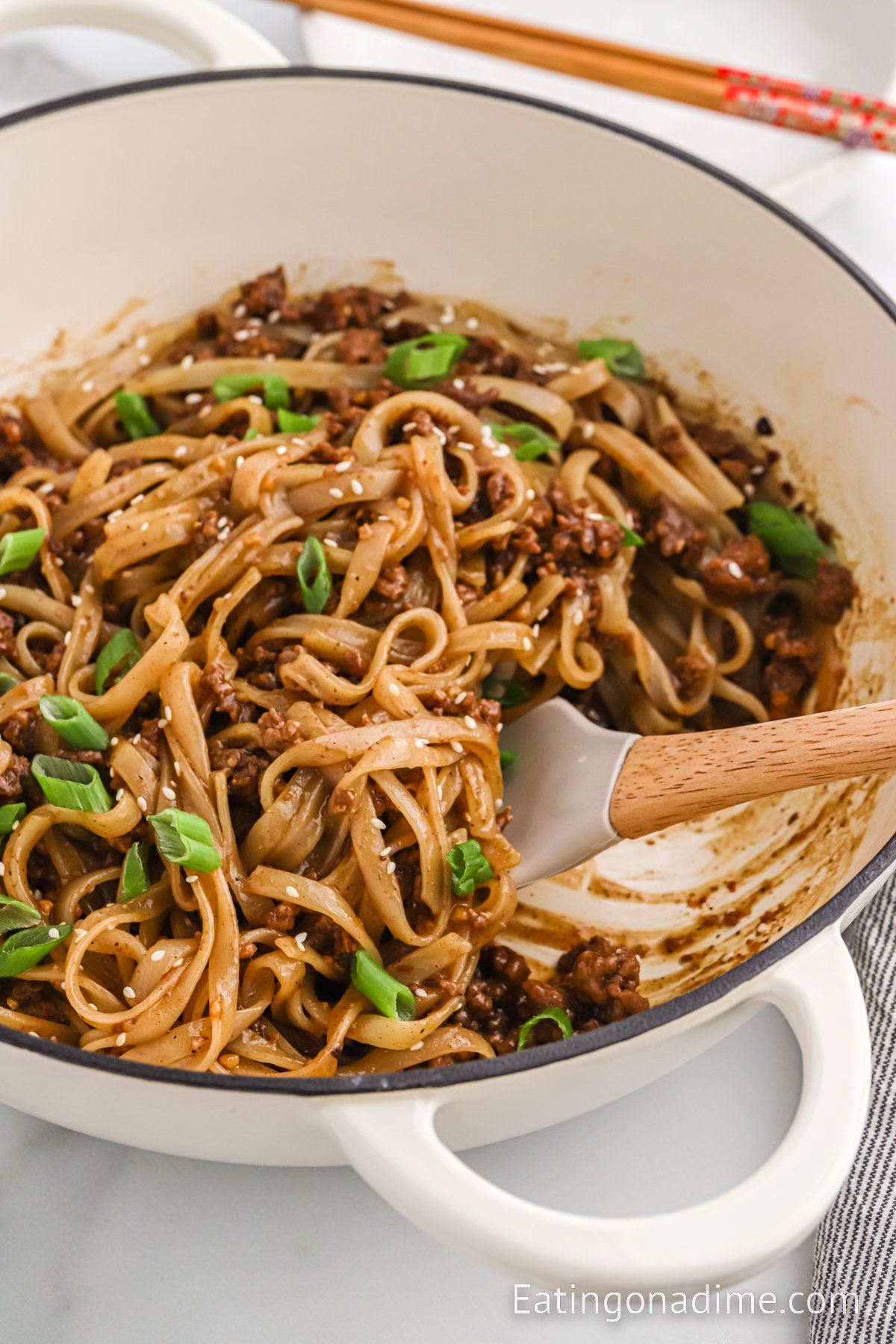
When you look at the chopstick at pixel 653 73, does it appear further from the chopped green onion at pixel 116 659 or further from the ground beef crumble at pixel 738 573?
the chopped green onion at pixel 116 659

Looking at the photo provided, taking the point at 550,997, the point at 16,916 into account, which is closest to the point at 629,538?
the point at 550,997

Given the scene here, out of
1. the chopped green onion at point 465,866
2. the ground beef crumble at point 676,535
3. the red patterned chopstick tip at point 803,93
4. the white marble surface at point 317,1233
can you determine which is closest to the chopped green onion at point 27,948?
the white marble surface at point 317,1233

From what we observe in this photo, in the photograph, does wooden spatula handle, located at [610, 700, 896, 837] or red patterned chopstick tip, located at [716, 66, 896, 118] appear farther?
red patterned chopstick tip, located at [716, 66, 896, 118]

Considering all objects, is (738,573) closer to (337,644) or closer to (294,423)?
(337,644)

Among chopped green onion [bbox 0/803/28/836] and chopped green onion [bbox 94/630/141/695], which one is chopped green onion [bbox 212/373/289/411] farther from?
chopped green onion [bbox 0/803/28/836]

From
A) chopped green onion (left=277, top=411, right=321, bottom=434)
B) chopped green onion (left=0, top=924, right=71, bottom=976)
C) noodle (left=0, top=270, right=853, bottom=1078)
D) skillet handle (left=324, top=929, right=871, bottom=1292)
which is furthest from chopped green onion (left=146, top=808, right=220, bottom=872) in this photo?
chopped green onion (left=277, top=411, right=321, bottom=434)

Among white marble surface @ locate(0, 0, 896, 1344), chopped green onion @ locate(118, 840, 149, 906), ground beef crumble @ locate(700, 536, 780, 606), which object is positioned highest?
ground beef crumble @ locate(700, 536, 780, 606)
